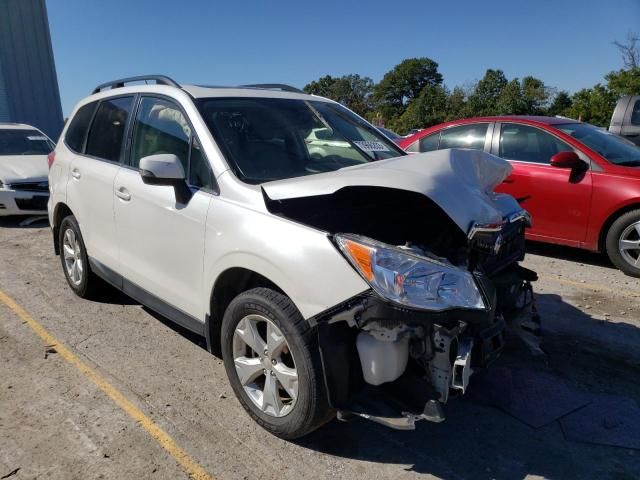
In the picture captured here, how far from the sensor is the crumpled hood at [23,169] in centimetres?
843

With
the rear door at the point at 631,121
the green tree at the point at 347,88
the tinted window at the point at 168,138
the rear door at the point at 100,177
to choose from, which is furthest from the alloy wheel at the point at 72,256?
the green tree at the point at 347,88

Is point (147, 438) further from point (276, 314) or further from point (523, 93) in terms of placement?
point (523, 93)

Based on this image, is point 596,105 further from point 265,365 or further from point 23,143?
point 265,365

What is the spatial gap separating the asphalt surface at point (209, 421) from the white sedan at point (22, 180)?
4402 mm

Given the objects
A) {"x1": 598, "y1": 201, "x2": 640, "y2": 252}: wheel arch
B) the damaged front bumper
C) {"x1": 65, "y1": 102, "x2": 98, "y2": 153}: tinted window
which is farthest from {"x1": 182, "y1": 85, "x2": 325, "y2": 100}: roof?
{"x1": 598, "y1": 201, "x2": 640, "y2": 252}: wheel arch

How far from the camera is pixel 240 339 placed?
2900 millimetres

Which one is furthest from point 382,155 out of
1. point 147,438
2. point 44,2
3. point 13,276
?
point 44,2

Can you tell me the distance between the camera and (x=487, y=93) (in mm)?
52875

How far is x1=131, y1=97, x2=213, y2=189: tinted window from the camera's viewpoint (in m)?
3.22

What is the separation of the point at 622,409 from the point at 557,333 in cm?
108

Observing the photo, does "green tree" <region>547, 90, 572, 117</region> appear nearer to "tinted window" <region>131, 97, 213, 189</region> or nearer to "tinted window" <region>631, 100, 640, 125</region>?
"tinted window" <region>631, 100, 640, 125</region>

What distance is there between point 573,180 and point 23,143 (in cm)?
954

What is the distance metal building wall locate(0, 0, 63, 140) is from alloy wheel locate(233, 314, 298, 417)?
18512mm

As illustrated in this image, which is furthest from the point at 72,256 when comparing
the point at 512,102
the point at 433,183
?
the point at 512,102
